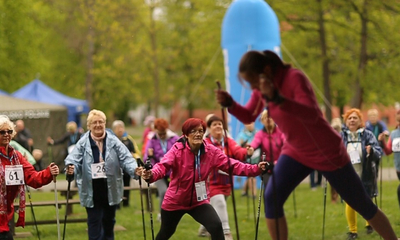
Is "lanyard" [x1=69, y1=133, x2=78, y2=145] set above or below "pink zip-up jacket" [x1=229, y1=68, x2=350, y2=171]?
below

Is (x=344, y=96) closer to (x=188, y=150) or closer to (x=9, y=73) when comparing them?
(x=9, y=73)

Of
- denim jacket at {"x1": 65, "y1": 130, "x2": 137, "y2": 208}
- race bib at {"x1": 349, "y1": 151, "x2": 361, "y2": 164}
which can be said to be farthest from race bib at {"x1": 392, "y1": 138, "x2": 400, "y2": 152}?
denim jacket at {"x1": 65, "y1": 130, "x2": 137, "y2": 208}

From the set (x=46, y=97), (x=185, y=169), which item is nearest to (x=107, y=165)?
(x=185, y=169)

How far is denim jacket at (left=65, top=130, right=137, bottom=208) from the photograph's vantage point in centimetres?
891

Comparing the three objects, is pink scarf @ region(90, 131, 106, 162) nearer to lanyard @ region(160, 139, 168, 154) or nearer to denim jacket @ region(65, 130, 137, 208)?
denim jacket @ region(65, 130, 137, 208)

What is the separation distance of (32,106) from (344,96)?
1707 cm

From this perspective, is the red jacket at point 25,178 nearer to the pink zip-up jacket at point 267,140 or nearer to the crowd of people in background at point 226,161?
the crowd of people in background at point 226,161

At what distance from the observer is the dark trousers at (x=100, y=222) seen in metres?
8.93

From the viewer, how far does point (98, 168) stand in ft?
29.3

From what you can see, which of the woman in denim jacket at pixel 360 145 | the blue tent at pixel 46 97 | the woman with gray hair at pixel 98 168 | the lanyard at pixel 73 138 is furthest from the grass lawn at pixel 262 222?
the blue tent at pixel 46 97

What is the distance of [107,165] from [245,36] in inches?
492

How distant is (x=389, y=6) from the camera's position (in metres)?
20.2

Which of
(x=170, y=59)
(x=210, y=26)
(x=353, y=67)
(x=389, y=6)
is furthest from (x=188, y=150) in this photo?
(x=170, y=59)

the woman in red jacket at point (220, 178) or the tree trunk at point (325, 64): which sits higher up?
the tree trunk at point (325, 64)
